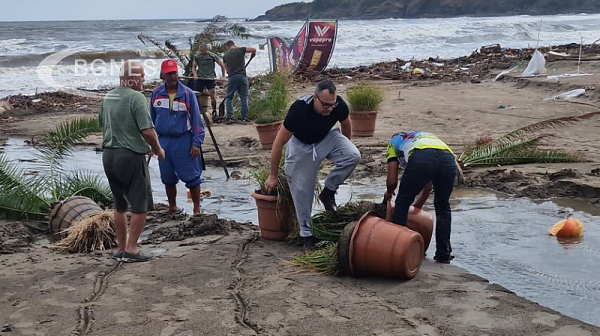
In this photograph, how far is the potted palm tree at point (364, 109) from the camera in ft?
42.1

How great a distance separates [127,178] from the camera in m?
6.32

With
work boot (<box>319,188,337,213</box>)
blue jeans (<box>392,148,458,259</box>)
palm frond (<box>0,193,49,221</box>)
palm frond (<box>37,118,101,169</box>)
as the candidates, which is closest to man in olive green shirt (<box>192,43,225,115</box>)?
palm frond (<box>37,118,101,169</box>)

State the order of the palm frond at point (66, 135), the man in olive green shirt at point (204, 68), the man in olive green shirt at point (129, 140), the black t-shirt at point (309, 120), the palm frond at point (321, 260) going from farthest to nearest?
the man in olive green shirt at point (204, 68)
the palm frond at point (66, 135)
the black t-shirt at point (309, 120)
the man in olive green shirt at point (129, 140)
the palm frond at point (321, 260)

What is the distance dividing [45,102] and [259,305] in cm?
Result: 1623

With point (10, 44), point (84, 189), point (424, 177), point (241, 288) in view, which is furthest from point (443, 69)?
point (10, 44)

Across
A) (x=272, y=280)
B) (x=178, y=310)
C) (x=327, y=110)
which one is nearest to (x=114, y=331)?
(x=178, y=310)

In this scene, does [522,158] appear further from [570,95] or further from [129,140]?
[570,95]

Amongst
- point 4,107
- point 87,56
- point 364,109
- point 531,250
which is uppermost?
point 364,109

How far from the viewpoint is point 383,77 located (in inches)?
1003

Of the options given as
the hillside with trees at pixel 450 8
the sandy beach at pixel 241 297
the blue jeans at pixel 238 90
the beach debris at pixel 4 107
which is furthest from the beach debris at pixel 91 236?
the hillside with trees at pixel 450 8

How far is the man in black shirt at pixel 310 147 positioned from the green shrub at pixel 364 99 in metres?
6.09

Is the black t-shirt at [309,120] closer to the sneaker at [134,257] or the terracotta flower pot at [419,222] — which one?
the terracotta flower pot at [419,222]

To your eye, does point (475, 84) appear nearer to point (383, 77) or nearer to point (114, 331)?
point (383, 77)

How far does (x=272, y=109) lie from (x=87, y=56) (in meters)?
27.1
